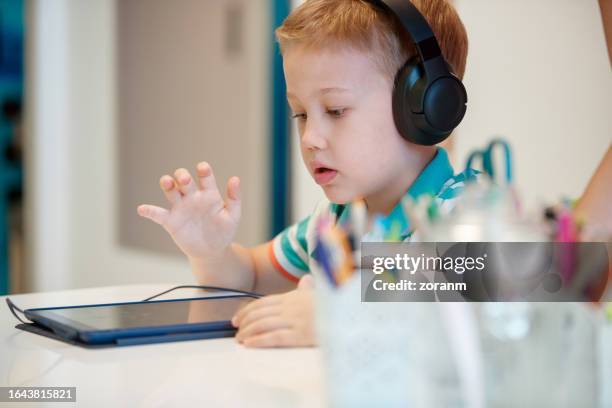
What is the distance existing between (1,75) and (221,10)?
1.61 m

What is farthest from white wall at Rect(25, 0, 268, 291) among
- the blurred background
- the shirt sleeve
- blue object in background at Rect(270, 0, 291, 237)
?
the shirt sleeve

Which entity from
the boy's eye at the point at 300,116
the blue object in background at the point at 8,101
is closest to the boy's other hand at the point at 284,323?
the boy's eye at the point at 300,116

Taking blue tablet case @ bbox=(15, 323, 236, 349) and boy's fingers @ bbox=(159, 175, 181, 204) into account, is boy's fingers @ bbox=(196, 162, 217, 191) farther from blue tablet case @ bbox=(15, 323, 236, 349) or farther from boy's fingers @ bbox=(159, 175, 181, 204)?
blue tablet case @ bbox=(15, 323, 236, 349)

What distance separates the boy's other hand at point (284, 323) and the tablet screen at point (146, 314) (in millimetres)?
66

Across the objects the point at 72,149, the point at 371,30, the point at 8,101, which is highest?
the point at 8,101

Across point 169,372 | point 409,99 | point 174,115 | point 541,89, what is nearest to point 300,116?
point 409,99

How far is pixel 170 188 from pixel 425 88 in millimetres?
340

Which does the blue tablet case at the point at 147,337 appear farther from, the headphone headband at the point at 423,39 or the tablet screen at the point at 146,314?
the headphone headband at the point at 423,39

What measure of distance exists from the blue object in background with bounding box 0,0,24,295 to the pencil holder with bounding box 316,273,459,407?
3.80 m

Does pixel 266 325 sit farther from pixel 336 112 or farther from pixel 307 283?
pixel 336 112

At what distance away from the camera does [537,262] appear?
469 mm

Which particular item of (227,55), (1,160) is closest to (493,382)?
(227,55)

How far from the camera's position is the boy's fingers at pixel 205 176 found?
96 centimetres

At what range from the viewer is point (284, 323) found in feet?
2.35
